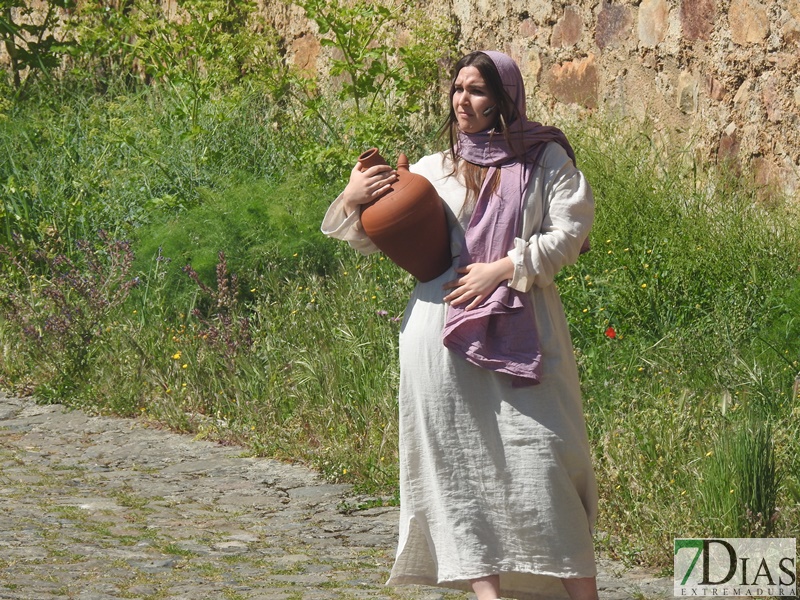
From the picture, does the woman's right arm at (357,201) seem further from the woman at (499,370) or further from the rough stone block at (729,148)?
the rough stone block at (729,148)

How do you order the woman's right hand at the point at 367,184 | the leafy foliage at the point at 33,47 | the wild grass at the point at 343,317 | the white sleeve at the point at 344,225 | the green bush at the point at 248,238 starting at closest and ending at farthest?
the woman's right hand at the point at 367,184
the white sleeve at the point at 344,225
the wild grass at the point at 343,317
the green bush at the point at 248,238
the leafy foliage at the point at 33,47

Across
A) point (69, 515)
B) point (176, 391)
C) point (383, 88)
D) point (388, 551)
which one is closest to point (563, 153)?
point (388, 551)

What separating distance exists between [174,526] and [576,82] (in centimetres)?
382

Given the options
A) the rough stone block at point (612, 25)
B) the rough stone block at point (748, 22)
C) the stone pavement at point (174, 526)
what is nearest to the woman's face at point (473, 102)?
the stone pavement at point (174, 526)

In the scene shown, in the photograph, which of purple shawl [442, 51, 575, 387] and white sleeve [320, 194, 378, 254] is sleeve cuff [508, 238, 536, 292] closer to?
purple shawl [442, 51, 575, 387]

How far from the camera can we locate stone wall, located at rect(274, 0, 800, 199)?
600 cm

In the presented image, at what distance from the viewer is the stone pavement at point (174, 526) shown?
394 centimetres

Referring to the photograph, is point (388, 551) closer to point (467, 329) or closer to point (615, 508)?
point (615, 508)

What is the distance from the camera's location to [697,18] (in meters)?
6.39

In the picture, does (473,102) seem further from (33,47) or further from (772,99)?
(33,47)

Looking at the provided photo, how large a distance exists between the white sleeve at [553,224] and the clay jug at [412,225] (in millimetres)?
220

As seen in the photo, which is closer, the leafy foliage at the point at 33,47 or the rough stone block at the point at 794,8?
the rough stone block at the point at 794,8

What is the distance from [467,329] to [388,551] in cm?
140

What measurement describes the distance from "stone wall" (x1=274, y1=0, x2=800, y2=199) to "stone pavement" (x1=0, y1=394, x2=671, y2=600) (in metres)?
2.79
